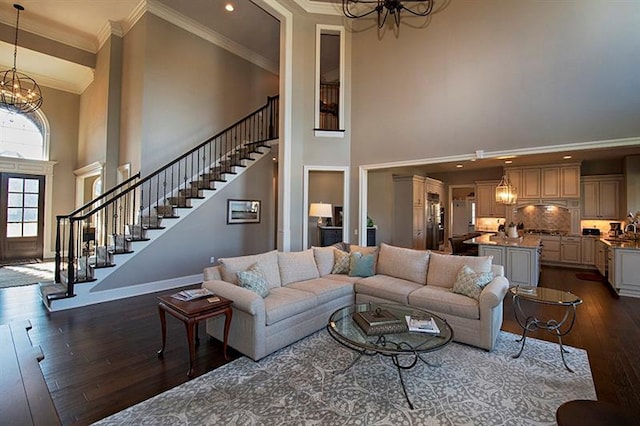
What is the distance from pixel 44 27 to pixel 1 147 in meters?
3.56

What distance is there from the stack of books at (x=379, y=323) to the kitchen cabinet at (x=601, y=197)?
8.39m

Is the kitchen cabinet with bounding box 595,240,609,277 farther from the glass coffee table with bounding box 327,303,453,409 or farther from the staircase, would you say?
the staircase

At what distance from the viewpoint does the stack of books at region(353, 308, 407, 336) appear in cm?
266

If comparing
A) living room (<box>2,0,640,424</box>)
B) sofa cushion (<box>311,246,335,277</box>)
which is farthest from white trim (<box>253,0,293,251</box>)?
sofa cushion (<box>311,246,335,277</box>)

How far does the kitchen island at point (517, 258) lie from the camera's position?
566 cm

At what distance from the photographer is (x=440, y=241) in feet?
37.0

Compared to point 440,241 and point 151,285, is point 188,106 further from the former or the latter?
point 440,241

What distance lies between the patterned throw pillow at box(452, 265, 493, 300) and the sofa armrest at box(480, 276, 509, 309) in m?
0.07

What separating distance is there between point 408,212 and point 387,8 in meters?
5.36

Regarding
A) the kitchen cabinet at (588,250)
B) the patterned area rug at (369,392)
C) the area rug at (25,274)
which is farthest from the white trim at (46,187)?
the kitchen cabinet at (588,250)

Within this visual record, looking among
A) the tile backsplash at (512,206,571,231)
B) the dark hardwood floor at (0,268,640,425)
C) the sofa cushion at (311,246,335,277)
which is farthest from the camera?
the tile backsplash at (512,206,571,231)

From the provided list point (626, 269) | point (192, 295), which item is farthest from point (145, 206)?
point (626, 269)

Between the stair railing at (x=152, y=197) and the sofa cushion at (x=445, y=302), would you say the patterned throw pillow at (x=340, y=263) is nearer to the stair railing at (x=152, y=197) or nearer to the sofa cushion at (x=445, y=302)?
the sofa cushion at (x=445, y=302)

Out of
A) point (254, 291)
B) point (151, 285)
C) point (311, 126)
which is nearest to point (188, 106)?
point (311, 126)
